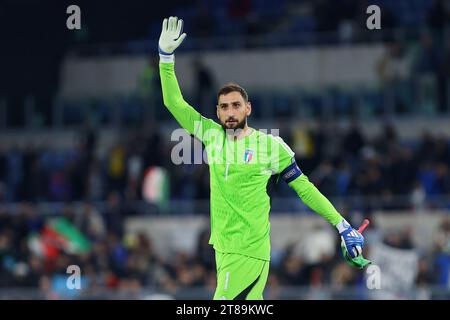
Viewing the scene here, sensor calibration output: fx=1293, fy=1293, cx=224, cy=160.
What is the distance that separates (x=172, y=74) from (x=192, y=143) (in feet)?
35.0

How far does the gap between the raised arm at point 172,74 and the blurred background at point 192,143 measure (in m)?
7.26

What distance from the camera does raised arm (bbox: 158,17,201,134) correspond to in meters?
10.2

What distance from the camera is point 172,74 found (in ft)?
33.8

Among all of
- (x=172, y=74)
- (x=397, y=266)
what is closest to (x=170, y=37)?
(x=172, y=74)

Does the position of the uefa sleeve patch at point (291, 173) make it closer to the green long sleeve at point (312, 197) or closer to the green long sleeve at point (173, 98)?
the green long sleeve at point (312, 197)

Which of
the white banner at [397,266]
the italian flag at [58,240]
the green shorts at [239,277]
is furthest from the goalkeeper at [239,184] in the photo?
the italian flag at [58,240]

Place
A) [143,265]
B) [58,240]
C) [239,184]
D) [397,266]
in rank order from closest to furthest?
[239,184] < [397,266] < [143,265] < [58,240]

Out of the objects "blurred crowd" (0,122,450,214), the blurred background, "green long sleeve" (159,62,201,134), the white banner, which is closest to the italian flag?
the blurred background

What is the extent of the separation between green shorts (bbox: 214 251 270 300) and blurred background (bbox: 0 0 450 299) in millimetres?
7152

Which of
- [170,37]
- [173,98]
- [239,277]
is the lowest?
[239,277]

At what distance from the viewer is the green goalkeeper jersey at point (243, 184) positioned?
1001cm

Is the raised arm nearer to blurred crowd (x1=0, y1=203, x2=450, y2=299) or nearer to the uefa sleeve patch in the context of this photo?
the uefa sleeve patch

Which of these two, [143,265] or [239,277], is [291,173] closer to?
[239,277]

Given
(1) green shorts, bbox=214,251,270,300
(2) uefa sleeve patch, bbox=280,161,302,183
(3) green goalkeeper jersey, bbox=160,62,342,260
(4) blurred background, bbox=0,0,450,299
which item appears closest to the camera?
(1) green shorts, bbox=214,251,270,300
